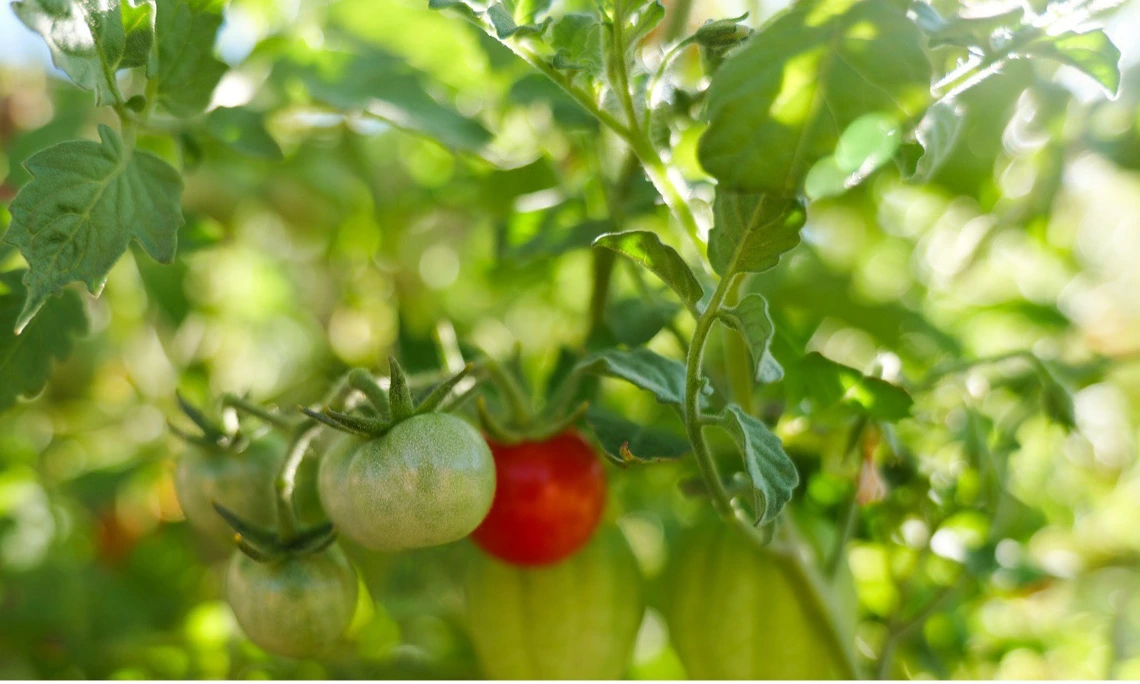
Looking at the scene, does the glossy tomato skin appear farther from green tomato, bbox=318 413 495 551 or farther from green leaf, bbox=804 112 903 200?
green leaf, bbox=804 112 903 200

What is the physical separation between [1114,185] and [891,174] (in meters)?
0.75

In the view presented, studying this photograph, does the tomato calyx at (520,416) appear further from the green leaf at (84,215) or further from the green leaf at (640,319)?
the green leaf at (84,215)

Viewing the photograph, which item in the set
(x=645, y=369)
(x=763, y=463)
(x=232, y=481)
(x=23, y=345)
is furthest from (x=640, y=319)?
(x=23, y=345)

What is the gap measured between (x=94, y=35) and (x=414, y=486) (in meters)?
0.32

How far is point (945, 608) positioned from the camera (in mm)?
883

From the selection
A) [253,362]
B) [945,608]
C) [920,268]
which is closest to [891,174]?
[920,268]

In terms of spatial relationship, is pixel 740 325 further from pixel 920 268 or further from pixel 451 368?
pixel 920 268

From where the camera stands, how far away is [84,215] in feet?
1.78

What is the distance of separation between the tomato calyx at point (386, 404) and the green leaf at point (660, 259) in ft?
0.40

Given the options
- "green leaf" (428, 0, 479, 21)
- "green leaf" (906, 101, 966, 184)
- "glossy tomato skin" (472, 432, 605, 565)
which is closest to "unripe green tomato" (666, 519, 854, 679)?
"glossy tomato skin" (472, 432, 605, 565)

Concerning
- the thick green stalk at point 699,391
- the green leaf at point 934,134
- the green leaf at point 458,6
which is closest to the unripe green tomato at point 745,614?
the thick green stalk at point 699,391

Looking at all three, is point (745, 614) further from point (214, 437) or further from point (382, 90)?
point (382, 90)

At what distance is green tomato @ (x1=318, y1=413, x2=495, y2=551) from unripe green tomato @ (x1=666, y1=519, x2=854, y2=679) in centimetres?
33

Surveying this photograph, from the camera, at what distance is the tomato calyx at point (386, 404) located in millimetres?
553
